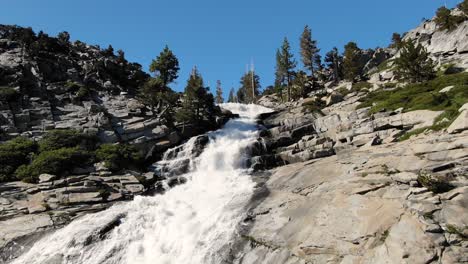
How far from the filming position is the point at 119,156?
35125mm

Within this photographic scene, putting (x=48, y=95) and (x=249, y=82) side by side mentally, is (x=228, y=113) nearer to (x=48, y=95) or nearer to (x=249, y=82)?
(x=48, y=95)

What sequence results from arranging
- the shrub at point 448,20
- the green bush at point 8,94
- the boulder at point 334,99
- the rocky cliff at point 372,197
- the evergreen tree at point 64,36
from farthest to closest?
the evergreen tree at point 64,36 → the shrub at point 448,20 → the boulder at point 334,99 → the green bush at point 8,94 → the rocky cliff at point 372,197

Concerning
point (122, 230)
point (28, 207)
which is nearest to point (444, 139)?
point (122, 230)

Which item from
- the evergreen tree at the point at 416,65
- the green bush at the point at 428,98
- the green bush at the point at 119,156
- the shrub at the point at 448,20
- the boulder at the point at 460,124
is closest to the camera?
the boulder at the point at 460,124

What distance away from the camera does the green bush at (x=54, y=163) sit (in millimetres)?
30703

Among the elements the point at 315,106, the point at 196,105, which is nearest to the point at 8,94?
the point at 196,105

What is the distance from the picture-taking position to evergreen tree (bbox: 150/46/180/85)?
5735 centimetres

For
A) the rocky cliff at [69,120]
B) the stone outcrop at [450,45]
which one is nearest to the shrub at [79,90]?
the rocky cliff at [69,120]

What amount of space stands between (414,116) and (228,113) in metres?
30.3

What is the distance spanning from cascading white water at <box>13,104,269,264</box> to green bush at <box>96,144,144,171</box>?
6.70 meters

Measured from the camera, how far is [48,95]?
4741cm

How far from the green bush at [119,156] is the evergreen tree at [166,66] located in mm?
22245

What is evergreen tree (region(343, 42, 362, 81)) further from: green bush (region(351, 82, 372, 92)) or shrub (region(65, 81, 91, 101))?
shrub (region(65, 81, 91, 101))

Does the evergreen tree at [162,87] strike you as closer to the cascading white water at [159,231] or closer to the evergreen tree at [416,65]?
the cascading white water at [159,231]
